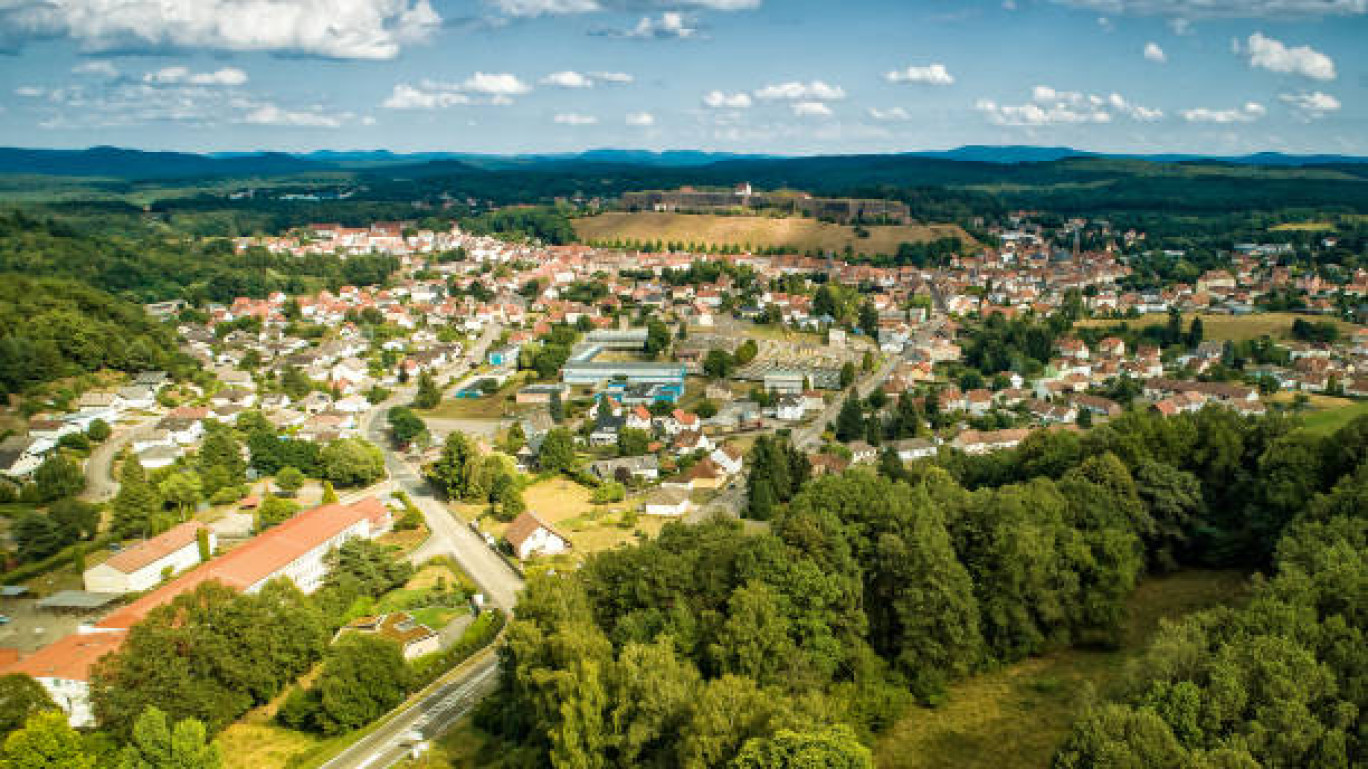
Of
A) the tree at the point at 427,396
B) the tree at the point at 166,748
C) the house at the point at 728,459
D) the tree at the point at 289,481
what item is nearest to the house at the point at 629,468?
the house at the point at 728,459

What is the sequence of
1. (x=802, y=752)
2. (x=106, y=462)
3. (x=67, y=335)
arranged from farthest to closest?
1. (x=67, y=335)
2. (x=106, y=462)
3. (x=802, y=752)

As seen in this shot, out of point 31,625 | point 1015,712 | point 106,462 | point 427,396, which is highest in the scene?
point 1015,712

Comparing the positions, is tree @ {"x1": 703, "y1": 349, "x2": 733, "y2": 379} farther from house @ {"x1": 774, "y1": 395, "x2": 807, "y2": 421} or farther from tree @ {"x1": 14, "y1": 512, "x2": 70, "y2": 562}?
tree @ {"x1": 14, "y1": 512, "x2": 70, "y2": 562}

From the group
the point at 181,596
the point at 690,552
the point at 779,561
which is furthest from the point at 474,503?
the point at 779,561

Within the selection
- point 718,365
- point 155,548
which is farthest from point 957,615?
point 718,365

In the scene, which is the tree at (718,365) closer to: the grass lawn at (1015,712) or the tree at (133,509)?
the tree at (133,509)

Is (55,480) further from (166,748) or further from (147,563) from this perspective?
(166,748)
